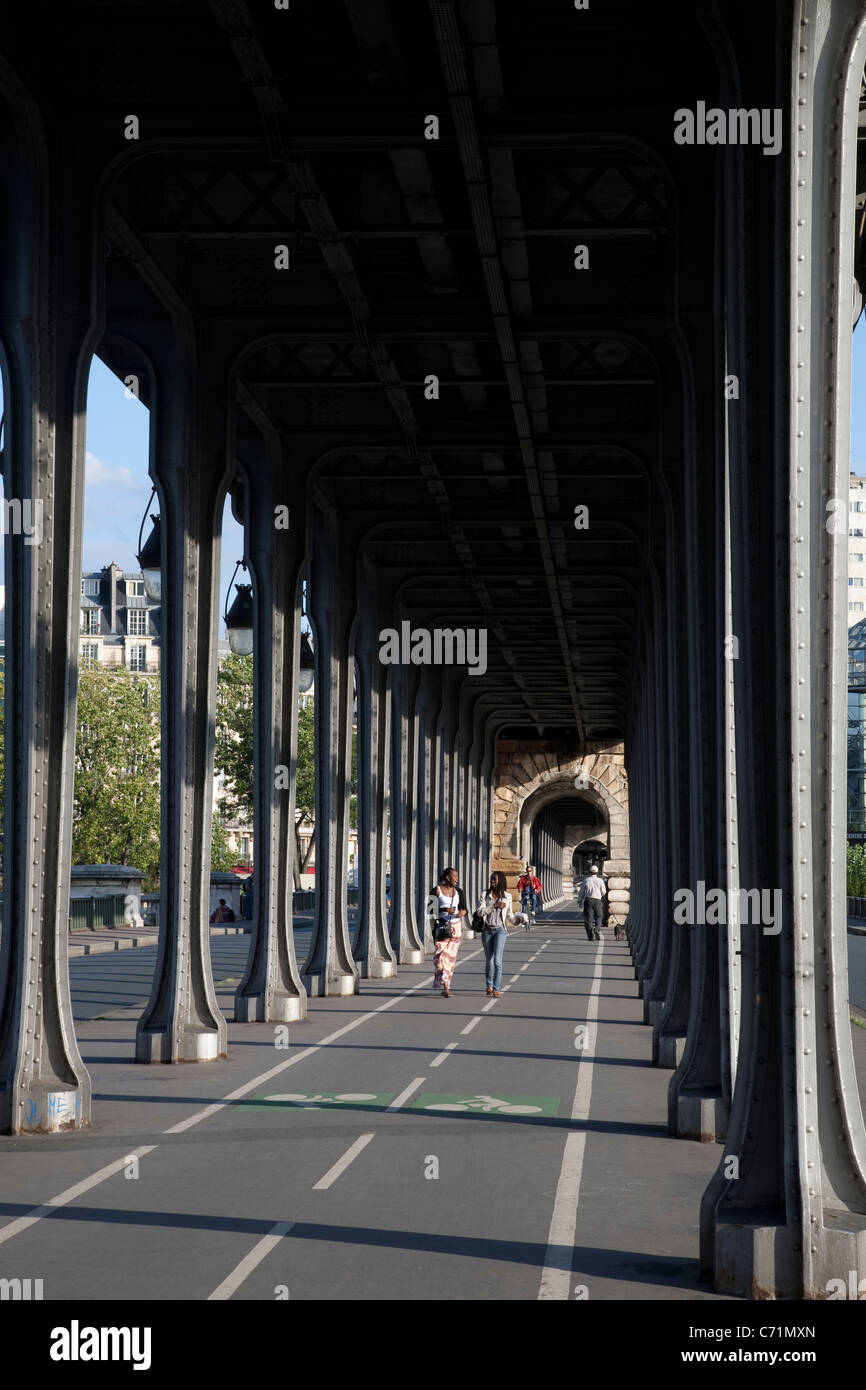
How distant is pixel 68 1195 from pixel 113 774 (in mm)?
77436

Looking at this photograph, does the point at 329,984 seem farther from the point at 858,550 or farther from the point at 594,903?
the point at 858,550

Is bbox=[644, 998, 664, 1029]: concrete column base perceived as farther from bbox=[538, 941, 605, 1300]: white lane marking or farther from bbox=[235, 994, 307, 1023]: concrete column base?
bbox=[235, 994, 307, 1023]: concrete column base

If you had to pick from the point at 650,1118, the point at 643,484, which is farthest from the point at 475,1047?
the point at 643,484

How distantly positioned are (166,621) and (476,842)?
50477 mm

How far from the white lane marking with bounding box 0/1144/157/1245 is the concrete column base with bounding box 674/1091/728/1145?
4.03 meters

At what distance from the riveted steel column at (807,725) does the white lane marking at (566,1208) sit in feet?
2.45

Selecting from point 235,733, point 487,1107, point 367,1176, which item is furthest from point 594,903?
point 235,733

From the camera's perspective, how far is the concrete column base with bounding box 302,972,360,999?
27.9 metres

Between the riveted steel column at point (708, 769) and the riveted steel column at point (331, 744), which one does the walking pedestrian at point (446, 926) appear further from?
the riveted steel column at point (708, 769)

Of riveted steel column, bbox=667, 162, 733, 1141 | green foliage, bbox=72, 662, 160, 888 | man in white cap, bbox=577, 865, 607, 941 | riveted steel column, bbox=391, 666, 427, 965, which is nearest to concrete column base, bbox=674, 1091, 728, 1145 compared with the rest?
riveted steel column, bbox=667, 162, 733, 1141

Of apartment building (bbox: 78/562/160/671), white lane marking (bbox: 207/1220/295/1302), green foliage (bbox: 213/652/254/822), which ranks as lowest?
white lane marking (bbox: 207/1220/295/1302)

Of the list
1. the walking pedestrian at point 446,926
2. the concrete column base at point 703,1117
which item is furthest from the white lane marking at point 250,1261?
the walking pedestrian at point 446,926
